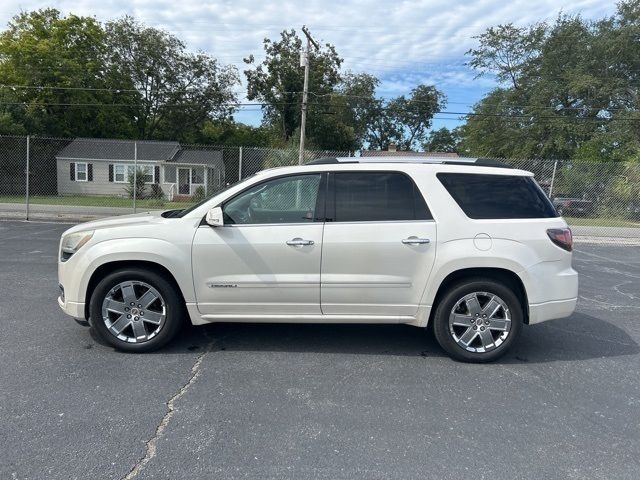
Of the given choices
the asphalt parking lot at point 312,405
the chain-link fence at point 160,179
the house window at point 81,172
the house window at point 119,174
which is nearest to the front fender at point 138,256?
the asphalt parking lot at point 312,405

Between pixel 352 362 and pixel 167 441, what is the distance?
179 centimetres

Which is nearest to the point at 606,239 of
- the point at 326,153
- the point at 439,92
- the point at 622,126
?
the point at 326,153

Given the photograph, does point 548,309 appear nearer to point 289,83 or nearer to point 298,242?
point 298,242

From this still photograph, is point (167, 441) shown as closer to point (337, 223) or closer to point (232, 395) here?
point (232, 395)

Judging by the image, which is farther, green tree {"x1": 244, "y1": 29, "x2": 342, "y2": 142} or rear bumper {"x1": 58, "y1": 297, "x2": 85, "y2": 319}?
green tree {"x1": 244, "y1": 29, "x2": 342, "y2": 142}

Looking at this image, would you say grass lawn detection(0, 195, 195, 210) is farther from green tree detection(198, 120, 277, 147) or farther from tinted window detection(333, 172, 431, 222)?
green tree detection(198, 120, 277, 147)

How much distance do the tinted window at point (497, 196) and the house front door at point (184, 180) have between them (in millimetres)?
32606

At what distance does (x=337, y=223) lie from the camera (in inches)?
161

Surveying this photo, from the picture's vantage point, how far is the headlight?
13.6ft

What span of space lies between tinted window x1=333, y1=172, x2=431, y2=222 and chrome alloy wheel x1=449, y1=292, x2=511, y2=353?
0.88 metres

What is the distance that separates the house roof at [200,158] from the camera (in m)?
35.0

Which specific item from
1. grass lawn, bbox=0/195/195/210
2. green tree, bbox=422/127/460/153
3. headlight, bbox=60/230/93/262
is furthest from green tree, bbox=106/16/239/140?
headlight, bbox=60/230/93/262

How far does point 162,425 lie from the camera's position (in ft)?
9.98

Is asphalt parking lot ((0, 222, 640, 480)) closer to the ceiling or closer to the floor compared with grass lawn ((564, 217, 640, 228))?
closer to the floor
